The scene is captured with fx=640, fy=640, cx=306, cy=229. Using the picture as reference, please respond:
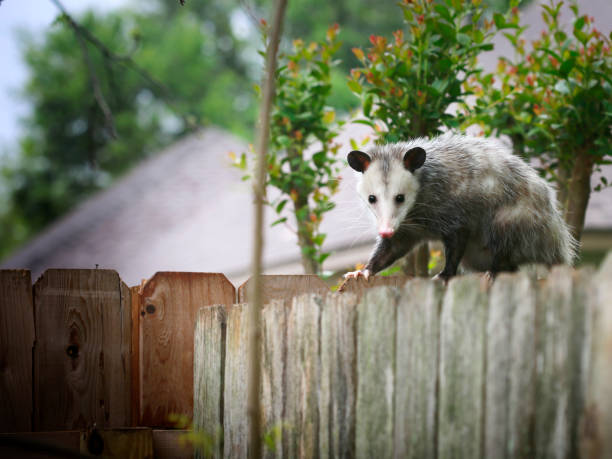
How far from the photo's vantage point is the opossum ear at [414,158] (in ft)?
7.56

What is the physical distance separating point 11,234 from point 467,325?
76.7ft

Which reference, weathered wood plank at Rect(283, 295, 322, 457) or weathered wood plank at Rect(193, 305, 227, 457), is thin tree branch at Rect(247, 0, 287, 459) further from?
weathered wood plank at Rect(193, 305, 227, 457)

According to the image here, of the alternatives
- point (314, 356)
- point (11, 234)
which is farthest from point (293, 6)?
point (314, 356)

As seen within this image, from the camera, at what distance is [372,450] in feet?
5.04

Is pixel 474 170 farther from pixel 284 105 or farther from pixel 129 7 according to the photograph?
pixel 129 7

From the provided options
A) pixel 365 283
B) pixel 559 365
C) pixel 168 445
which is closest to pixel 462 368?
pixel 559 365

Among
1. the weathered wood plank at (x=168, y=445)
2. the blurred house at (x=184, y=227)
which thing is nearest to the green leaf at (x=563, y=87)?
the weathered wood plank at (x=168, y=445)

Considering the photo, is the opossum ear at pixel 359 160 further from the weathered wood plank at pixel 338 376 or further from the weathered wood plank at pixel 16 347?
the weathered wood plank at pixel 16 347

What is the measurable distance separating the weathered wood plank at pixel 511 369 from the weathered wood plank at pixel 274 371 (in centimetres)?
72

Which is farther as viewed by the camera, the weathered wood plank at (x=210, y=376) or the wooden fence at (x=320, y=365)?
the weathered wood plank at (x=210, y=376)

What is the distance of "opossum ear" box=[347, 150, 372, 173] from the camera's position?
2.47 metres

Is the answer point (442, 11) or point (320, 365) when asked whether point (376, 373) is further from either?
point (442, 11)

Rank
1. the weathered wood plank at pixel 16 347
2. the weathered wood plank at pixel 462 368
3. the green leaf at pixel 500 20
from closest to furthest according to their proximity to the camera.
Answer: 1. the weathered wood plank at pixel 462 368
2. the weathered wood plank at pixel 16 347
3. the green leaf at pixel 500 20

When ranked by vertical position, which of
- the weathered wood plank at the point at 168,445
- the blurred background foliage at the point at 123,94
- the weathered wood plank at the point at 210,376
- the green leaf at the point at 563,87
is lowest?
the weathered wood plank at the point at 168,445
